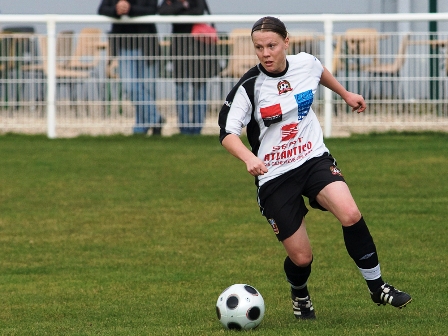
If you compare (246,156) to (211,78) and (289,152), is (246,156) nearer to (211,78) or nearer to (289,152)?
(289,152)

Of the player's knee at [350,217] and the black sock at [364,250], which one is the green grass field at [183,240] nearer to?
the black sock at [364,250]

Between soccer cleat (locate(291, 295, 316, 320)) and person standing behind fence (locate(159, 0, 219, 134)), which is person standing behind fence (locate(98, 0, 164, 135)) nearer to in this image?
person standing behind fence (locate(159, 0, 219, 134))

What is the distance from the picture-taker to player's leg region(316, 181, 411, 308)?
251 inches

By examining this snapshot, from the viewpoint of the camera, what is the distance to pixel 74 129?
17.1m

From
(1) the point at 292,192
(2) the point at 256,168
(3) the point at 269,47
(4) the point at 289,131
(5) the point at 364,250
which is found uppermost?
(3) the point at 269,47

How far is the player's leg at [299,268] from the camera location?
6.55 meters

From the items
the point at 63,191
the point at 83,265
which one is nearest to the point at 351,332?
the point at 83,265

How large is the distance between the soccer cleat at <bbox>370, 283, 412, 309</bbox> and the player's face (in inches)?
58.6

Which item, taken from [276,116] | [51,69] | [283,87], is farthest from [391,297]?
[51,69]

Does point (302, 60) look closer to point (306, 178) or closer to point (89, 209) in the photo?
point (306, 178)

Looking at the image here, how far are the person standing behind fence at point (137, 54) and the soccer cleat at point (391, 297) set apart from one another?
10057mm

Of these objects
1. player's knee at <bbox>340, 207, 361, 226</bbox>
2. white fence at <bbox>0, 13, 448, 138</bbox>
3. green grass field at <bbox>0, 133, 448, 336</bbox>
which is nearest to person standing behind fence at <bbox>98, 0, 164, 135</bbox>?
white fence at <bbox>0, 13, 448, 138</bbox>

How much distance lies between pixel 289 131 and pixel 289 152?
129mm

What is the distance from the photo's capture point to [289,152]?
6.59 m
